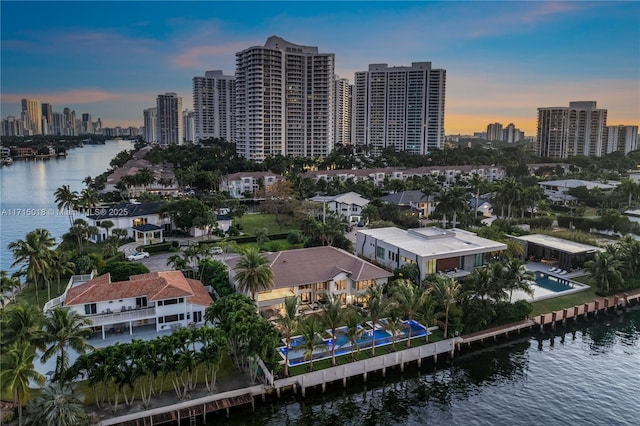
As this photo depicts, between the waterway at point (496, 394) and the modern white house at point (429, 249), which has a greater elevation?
the modern white house at point (429, 249)

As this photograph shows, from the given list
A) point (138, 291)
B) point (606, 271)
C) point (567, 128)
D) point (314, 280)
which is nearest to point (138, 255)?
point (138, 291)

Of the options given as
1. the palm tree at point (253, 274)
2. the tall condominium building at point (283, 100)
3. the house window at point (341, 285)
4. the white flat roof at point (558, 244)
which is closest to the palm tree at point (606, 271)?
the white flat roof at point (558, 244)

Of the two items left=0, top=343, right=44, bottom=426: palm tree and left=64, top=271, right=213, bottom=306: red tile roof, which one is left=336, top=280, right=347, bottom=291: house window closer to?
left=64, top=271, right=213, bottom=306: red tile roof

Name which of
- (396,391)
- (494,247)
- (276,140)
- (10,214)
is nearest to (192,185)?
(10,214)

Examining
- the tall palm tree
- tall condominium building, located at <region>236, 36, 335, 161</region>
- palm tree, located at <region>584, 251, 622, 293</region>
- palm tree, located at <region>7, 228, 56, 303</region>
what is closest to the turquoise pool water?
palm tree, located at <region>584, 251, 622, 293</region>

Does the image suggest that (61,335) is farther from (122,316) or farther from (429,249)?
(429,249)

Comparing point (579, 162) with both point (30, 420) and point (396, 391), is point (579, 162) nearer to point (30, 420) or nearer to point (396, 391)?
point (396, 391)

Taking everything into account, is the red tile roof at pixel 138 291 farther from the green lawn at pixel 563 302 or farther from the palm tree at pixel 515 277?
the green lawn at pixel 563 302

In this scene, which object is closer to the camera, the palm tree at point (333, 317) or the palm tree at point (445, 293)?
the palm tree at point (333, 317)
